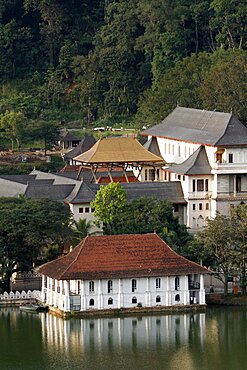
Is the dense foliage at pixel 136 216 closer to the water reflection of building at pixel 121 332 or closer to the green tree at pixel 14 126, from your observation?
the water reflection of building at pixel 121 332

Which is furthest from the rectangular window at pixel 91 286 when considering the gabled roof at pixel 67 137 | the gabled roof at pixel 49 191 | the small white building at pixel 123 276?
the gabled roof at pixel 67 137

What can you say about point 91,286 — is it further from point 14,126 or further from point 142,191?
point 14,126

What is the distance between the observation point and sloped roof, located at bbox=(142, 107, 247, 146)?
7394 cm

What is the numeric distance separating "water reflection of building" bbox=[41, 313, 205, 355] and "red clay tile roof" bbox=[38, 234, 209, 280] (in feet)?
5.03

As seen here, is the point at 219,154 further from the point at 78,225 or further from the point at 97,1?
the point at 97,1

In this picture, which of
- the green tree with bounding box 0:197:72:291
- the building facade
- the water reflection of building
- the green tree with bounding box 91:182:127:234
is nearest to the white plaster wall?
the building facade

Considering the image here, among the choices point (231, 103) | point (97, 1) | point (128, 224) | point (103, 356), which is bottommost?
point (103, 356)

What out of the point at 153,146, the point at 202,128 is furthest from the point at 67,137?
the point at 202,128

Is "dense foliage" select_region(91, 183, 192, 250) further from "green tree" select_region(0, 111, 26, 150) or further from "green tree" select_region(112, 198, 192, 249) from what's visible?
"green tree" select_region(0, 111, 26, 150)

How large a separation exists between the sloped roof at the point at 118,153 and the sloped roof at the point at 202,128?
160 centimetres

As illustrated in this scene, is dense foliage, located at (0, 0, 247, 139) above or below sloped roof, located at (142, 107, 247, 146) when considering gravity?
above

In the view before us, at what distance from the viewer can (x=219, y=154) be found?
73.3 meters

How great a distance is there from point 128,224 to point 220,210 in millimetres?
6902

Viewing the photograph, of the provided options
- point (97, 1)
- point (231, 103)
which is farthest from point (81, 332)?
point (97, 1)
